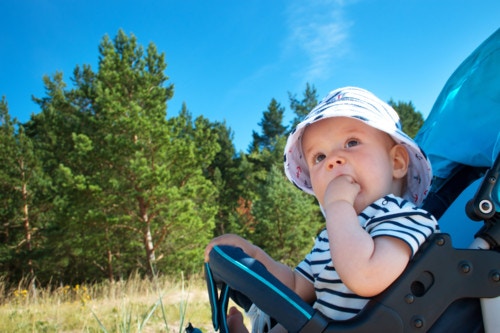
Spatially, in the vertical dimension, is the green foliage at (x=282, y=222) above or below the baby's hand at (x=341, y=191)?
above

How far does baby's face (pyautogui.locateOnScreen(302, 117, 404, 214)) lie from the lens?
1.00 metres

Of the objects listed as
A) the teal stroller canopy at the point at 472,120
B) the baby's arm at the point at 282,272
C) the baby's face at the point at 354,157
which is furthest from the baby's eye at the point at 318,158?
the teal stroller canopy at the point at 472,120

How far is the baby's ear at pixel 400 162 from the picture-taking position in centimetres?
111

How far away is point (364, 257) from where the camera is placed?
0.79m

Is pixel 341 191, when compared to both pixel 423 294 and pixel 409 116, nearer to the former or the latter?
pixel 423 294

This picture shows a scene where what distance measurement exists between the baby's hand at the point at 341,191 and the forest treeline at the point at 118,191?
12513 mm

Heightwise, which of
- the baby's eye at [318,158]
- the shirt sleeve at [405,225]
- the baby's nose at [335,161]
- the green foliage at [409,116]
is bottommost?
the shirt sleeve at [405,225]

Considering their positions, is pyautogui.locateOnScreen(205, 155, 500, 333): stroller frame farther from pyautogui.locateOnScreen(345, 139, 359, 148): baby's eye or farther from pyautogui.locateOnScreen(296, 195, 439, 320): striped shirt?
pyautogui.locateOnScreen(345, 139, 359, 148): baby's eye

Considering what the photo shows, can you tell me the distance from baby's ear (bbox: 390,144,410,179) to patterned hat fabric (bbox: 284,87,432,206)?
0.02m

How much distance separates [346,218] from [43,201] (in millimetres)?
19241

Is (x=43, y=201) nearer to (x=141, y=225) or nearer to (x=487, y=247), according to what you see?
(x=141, y=225)

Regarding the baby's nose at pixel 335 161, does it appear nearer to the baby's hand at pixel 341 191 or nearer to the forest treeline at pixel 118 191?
the baby's hand at pixel 341 191

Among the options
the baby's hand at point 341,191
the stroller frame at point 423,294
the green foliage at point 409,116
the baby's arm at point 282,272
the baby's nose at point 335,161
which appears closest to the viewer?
the stroller frame at point 423,294

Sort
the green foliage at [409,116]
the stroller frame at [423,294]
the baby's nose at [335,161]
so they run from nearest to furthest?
the stroller frame at [423,294] < the baby's nose at [335,161] < the green foliage at [409,116]
